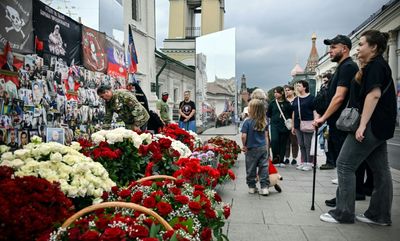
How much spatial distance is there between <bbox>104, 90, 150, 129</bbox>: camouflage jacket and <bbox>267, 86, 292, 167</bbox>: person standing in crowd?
150 inches

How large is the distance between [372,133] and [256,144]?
2241 mm

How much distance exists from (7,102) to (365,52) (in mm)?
4173

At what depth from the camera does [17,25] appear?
4527 mm

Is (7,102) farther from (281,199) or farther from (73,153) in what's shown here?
(281,199)

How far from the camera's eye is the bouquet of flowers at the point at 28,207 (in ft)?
5.64

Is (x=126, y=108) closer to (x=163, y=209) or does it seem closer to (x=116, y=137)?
(x=116, y=137)

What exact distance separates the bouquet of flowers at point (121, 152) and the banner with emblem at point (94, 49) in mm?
2841

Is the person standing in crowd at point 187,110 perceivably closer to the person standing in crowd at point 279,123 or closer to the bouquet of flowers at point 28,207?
the person standing in crowd at point 279,123

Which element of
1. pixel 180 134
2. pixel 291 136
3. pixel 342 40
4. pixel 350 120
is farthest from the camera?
Result: pixel 291 136

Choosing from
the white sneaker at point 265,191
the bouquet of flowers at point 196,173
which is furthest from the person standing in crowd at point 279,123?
the bouquet of flowers at point 196,173

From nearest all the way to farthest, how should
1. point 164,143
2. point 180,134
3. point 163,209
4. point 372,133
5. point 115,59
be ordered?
point 163,209 < point 372,133 < point 164,143 < point 180,134 < point 115,59

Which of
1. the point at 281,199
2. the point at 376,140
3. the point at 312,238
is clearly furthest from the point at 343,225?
the point at 281,199

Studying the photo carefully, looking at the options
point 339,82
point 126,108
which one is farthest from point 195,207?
point 126,108

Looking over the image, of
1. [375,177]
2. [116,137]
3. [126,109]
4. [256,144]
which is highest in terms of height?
[126,109]
